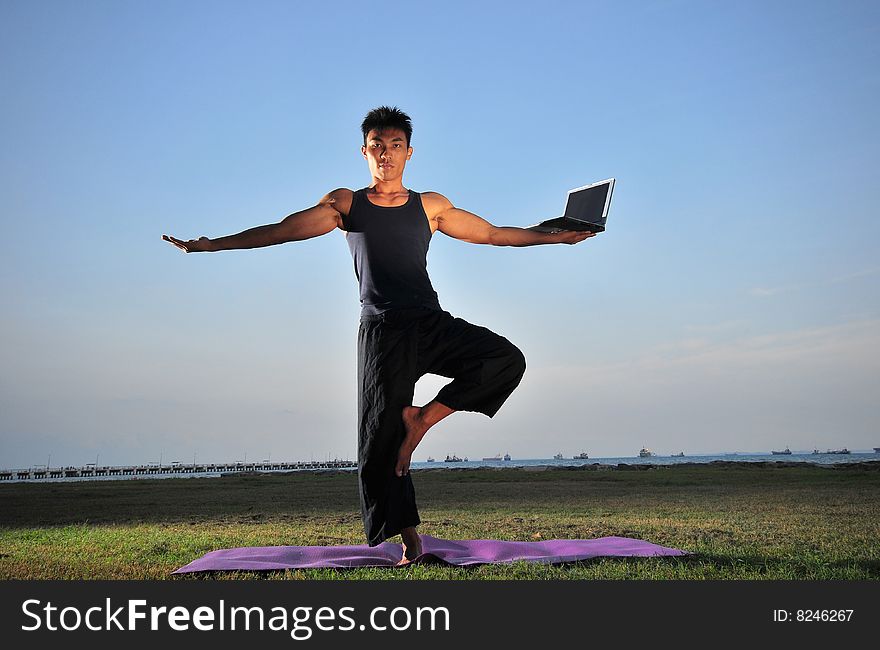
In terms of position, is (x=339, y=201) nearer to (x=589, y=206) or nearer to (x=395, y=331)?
(x=395, y=331)

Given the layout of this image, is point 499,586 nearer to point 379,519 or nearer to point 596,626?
point 596,626

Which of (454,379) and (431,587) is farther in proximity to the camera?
(454,379)

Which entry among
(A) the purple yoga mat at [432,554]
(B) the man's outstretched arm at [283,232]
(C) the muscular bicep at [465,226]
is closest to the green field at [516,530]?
(A) the purple yoga mat at [432,554]

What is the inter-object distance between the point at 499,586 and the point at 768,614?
1.24m

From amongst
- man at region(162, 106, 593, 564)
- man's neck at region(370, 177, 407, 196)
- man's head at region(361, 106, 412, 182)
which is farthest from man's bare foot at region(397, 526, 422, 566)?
man's head at region(361, 106, 412, 182)

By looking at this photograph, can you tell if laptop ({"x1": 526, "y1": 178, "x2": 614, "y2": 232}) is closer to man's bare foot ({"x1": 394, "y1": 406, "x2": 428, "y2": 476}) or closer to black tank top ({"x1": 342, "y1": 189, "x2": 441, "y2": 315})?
black tank top ({"x1": 342, "y1": 189, "x2": 441, "y2": 315})

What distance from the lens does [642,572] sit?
4.02 m

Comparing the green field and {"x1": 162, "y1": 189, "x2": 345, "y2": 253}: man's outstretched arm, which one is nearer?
{"x1": 162, "y1": 189, "x2": 345, "y2": 253}: man's outstretched arm

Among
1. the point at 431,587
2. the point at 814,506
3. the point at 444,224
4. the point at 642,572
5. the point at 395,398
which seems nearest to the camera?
the point at 431,587

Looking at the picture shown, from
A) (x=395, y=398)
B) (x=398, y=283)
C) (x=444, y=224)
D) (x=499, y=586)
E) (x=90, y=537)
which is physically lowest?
(x=90, y=537)

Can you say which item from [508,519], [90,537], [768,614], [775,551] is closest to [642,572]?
[768,614]

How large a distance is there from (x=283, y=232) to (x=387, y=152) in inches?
36.8

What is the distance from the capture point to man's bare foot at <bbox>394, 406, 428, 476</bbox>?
4320 mm

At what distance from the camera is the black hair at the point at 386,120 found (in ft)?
15.6
